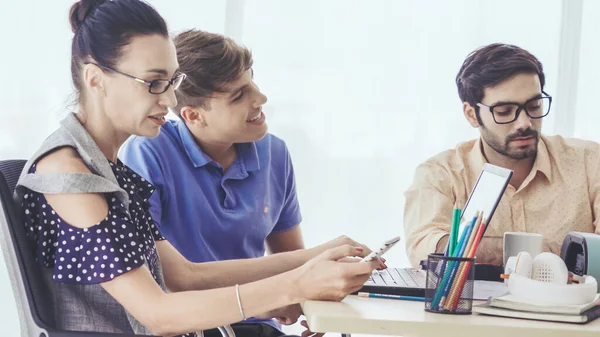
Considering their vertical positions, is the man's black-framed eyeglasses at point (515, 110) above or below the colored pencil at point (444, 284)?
above

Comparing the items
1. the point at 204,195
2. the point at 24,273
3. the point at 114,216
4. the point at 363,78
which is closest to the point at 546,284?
the point at 114,216

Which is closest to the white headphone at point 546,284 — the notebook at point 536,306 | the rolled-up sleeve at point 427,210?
the notebook at point 536,306

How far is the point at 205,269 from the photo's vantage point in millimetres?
1871

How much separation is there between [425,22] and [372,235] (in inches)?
38.3

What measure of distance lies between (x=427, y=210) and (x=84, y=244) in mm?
1176

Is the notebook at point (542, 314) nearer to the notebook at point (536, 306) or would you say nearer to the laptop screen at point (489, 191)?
the notebook at point (536, 306)

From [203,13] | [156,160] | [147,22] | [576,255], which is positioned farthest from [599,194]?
[203,13]

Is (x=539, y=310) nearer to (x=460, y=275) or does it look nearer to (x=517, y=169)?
(x=460, y=275)

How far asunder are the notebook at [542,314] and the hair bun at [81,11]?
3.01 feet

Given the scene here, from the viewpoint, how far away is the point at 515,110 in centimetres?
237

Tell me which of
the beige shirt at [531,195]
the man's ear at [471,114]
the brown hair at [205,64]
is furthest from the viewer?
the man's ear at [471,114]

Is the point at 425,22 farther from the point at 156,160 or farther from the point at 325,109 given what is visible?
the point at 156,160

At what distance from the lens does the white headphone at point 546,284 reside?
1.37 meters

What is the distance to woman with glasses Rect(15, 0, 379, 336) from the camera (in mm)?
1406
